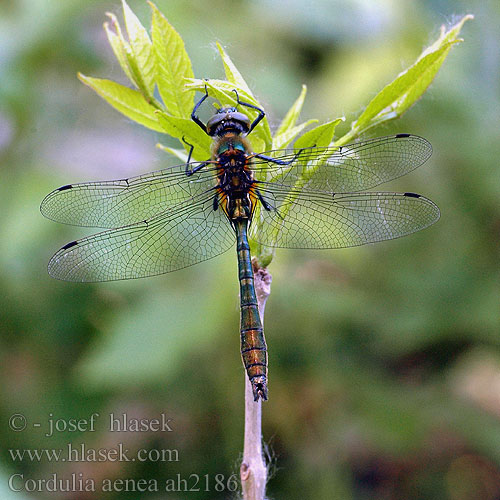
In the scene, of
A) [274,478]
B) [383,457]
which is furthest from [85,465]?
[383,457]

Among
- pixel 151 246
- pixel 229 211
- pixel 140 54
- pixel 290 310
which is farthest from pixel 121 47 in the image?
pixel 290 310

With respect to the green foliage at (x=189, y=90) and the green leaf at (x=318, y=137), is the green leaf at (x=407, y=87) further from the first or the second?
the green leaf at (x=318, y=137)

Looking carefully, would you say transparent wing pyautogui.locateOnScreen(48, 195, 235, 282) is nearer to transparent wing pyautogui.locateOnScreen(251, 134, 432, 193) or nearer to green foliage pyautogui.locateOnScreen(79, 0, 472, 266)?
transparent wing pyautogui.locateOnScreen(251, 134, 432, 193)

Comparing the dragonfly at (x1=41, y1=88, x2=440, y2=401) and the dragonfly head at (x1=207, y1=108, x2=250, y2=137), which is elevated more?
the dragonfly head at (x1=207, y1=108, x2=250, y2=137)

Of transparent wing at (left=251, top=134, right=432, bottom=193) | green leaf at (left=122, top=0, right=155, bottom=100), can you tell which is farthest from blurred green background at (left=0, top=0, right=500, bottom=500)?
green leaf at (left=122, top=0, right=155, bottom=100)

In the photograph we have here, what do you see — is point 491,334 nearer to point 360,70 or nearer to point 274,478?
point 274,478

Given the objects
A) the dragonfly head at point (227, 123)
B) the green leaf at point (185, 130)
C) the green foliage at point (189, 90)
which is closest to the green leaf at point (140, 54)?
the green foliage at point (189, 90)

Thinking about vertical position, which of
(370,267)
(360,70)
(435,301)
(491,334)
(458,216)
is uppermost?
(360,70)

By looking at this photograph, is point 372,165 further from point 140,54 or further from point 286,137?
point 140,54
